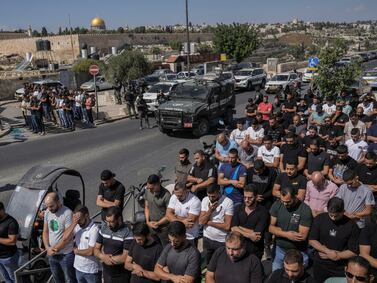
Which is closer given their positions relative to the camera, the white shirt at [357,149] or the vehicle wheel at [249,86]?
the white shirt at [357,149]

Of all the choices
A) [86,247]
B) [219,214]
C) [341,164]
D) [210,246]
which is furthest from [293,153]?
[86,247]

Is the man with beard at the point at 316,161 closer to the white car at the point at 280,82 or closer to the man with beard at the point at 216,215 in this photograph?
the man with beard at the point at 216,215

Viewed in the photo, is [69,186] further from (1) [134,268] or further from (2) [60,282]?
(1) [134,268]

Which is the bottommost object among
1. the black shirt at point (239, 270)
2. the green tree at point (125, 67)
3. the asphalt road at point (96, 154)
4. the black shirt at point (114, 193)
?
the asphalt road at point (96, 154)

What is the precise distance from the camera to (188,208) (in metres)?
5.93

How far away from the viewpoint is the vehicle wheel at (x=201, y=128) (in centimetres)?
1667

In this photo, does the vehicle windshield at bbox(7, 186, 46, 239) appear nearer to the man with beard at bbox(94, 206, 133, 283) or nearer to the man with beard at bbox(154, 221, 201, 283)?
the man with beard at bbox(94, 206, 133, 283)

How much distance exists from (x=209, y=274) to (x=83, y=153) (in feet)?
35.8

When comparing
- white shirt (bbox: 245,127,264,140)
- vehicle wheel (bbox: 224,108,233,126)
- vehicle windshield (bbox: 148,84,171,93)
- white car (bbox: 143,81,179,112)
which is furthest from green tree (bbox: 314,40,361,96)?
vehicle windshield (bbox: 148,84,171,93)

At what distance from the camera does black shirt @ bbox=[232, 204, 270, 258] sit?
17.6 feet

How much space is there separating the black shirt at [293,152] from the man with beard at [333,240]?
109 inches

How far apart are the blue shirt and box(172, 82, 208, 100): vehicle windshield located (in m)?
9.96

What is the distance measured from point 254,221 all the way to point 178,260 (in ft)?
4.02

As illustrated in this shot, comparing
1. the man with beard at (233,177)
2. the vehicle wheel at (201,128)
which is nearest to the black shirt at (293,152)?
the man with beard at (233,177)
